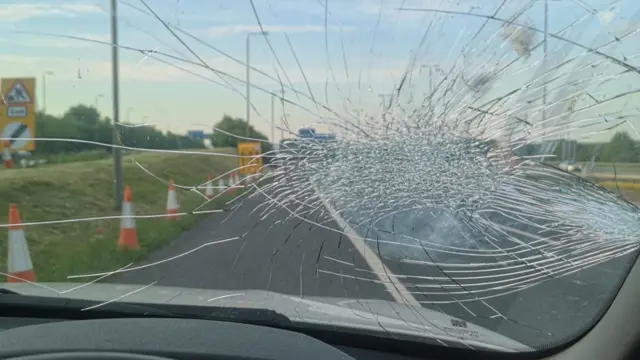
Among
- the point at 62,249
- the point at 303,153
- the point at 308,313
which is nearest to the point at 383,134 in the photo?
the point at 303,153

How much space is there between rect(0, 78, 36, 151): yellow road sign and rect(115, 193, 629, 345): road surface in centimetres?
75

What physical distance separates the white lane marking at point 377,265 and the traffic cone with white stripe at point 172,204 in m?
0.65

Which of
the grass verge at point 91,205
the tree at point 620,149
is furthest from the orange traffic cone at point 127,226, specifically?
the tree at point 620,149

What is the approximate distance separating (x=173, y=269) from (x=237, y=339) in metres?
0.88

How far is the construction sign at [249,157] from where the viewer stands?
10.3 ft

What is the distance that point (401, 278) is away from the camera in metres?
3.15

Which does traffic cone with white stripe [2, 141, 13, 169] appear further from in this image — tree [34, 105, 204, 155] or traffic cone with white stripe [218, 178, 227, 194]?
traffic cone with white stripe [218, 178, 227, 194]

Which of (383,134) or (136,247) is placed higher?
(383,134)

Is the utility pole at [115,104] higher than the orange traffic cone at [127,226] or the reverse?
higher

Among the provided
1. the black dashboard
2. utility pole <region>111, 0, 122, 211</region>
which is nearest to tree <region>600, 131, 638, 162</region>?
the black dashboard

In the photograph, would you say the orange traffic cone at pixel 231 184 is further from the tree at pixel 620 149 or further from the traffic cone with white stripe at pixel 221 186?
the tree at pixel 620 149

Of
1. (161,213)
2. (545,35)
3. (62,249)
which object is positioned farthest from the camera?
(62,249)

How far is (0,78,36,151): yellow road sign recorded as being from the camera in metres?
3.32

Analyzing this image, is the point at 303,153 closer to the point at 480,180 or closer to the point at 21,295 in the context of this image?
the point at 480,180
